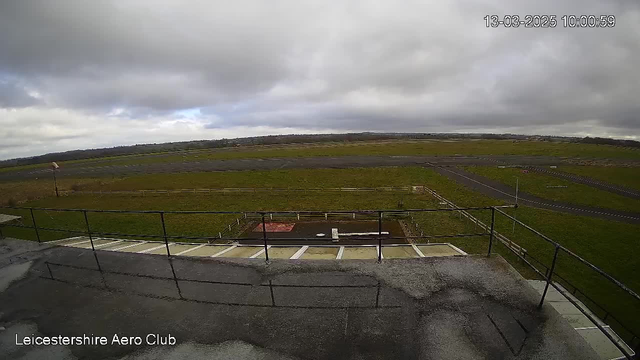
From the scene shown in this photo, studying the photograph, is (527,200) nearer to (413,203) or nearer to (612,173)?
(413,203)

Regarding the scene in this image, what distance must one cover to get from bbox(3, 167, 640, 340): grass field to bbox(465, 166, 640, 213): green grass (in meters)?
7.37

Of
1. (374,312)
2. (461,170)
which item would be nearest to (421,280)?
(374,312)

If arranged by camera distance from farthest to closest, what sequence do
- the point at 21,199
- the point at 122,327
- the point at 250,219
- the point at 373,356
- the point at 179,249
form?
the point at 21,199 < the point at 250,219 < the point at 179,249 < the point at 122,327 < the point at 373,356

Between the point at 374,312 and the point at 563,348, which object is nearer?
the point at 563,348

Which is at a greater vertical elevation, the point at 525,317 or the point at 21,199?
the point at 525,317

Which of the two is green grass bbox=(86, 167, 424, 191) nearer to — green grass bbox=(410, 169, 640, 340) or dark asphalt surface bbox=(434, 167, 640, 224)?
dark asphalt surface bbox=(434, 167, 640, 224)

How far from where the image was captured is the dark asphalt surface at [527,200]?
26.6m

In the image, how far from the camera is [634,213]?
1065 inches

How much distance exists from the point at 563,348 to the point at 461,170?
50.5 m

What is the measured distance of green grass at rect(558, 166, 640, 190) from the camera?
39.7m

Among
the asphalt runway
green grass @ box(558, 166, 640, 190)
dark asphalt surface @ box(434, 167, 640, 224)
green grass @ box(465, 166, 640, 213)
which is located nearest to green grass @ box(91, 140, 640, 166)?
green grass @ box(558, 166, 640, 190)

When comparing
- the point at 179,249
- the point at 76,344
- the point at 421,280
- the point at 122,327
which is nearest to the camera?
the point at 76,344

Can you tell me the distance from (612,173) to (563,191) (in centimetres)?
2131

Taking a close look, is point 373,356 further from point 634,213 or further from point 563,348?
point 634,213
